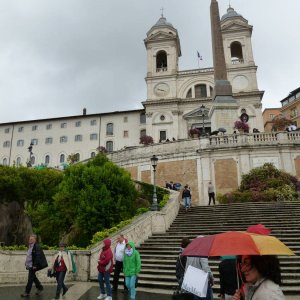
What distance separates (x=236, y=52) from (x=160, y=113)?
18833 mm

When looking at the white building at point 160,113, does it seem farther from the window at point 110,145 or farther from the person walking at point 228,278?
the person walking at point 228,278

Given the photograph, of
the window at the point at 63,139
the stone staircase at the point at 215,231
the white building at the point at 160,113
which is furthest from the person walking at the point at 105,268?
the window at the point at 63,139

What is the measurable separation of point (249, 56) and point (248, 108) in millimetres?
10227

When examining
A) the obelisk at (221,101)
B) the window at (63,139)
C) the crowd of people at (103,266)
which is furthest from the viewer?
the window at (63,139)

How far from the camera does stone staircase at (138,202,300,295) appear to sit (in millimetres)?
11320

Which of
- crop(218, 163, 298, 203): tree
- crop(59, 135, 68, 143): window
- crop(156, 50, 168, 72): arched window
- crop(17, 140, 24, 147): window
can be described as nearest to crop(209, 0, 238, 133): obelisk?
crop(218, 163, 298, 203): tree

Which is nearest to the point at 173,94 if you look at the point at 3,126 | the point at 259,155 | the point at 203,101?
the point at 203,101

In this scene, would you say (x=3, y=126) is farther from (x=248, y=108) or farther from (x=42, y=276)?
(x=42, y=276)

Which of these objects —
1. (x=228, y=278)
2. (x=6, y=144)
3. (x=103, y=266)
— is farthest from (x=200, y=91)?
(x=228, y=278)

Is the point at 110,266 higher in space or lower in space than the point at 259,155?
lower

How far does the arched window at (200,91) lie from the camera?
58.9 meters

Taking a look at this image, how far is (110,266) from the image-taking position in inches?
386

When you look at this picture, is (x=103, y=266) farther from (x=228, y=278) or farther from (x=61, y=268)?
(x=228, y=278)

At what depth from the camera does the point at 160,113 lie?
57438 mm
